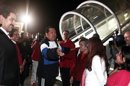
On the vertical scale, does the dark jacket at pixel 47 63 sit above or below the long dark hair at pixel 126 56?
above

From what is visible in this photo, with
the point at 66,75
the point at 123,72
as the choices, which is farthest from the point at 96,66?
the point at 66,75

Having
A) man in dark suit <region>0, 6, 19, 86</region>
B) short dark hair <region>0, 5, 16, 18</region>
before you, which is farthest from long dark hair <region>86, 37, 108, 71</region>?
short dark hair <region>0, 5, 16, 18</region>

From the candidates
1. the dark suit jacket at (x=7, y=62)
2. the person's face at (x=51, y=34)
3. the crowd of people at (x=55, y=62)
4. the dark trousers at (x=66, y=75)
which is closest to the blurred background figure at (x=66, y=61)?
Result: the dark trousers at (x=66, y=75)

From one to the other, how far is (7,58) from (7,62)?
0.05 m

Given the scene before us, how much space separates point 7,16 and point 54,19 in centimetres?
3353

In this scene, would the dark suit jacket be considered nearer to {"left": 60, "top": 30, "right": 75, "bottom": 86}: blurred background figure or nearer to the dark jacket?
the dark jacket

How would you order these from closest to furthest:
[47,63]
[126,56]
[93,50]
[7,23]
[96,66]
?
[7,23], [126,56], [96,66], [93,50], [47,63]

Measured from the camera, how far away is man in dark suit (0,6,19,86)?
5.07m

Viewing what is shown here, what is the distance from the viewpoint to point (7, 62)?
5.11 metres

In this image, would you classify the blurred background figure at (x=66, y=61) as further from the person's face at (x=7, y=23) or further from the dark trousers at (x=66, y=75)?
the person's face at (x=7, y=23)

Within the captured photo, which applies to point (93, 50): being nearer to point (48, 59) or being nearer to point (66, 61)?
point (48, 59)

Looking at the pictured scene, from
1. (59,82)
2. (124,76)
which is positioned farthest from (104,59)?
(59,82)

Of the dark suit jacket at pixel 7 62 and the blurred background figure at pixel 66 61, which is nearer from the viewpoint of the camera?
the dark suit jacket at pixel 7 62

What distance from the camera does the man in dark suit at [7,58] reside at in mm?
5070
